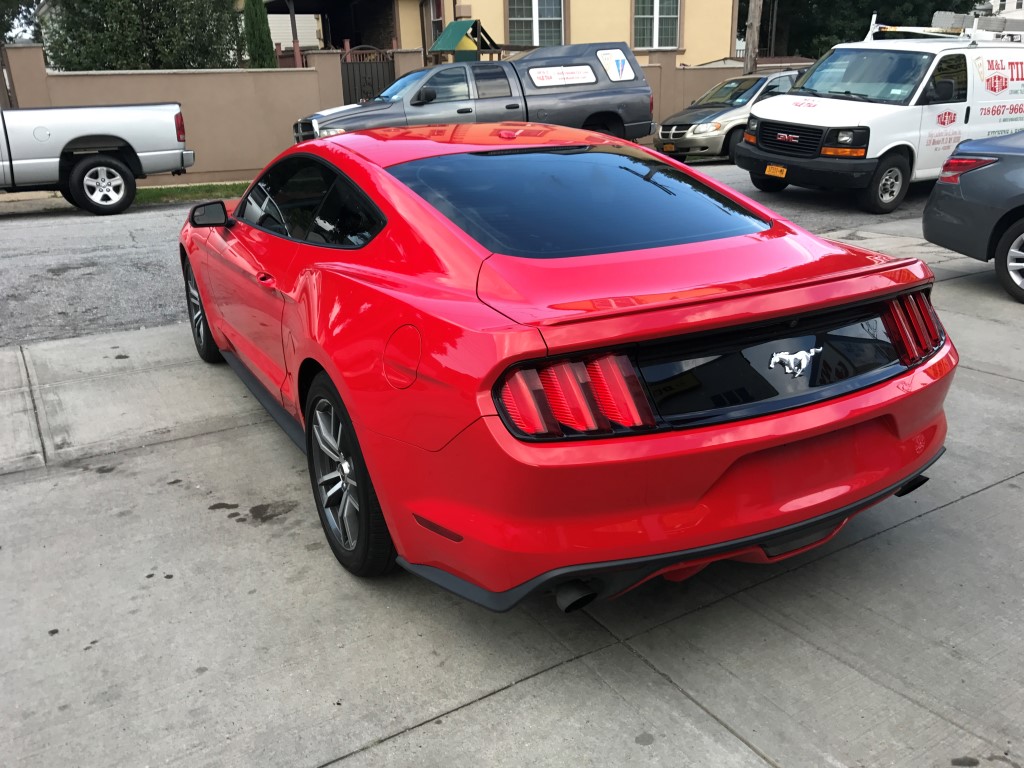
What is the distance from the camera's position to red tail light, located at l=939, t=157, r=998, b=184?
6809 millimetres

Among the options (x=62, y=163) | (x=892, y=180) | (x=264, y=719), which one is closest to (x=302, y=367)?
(x=264, y=719)

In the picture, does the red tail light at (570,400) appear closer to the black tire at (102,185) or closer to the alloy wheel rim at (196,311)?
the alloy wheel rim at (196,311)

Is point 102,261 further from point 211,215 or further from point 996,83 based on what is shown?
point 996,83

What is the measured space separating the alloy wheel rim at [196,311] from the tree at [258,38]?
57.0 ft

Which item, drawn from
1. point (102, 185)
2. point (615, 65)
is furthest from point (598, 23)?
point (102, 185)

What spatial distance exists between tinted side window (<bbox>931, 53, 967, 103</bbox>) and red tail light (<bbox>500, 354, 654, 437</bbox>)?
410 inches

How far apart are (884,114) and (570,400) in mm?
9794

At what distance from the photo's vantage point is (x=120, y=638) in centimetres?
300

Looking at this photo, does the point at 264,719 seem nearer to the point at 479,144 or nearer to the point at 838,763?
the point at 838,763

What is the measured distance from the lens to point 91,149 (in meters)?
12.3

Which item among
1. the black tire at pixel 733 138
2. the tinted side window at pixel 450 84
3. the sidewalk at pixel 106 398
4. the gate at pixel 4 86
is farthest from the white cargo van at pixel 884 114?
the gate at pixel 4 86

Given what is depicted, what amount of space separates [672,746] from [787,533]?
684mm

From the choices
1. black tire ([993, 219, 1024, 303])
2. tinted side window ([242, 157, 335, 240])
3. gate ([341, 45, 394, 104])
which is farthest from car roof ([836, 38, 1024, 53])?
gate ([341, 45, 394, 104])

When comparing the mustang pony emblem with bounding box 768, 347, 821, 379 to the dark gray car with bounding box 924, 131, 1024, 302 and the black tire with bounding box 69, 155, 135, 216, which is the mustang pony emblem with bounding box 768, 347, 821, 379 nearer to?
the dark gray car with bounding box 924, 131, 1024, 302
